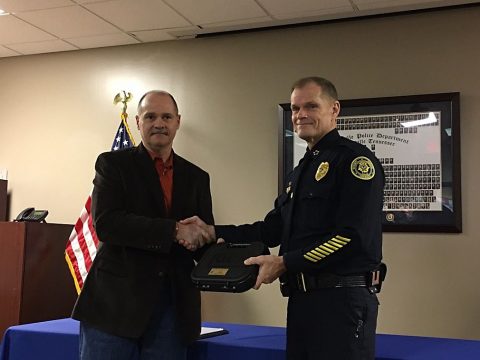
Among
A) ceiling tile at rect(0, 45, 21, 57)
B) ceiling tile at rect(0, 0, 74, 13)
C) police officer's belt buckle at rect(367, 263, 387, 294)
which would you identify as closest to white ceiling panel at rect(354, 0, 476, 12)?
ceiling tile at rect(0, 0, 74, 13)

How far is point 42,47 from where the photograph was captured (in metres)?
4.40

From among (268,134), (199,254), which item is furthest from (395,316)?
(199,254)

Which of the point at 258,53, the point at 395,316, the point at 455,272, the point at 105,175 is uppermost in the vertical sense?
the point at 258,53

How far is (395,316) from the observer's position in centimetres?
351

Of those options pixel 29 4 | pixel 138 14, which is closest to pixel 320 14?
pixel 138 14

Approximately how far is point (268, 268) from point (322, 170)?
367 millimetres

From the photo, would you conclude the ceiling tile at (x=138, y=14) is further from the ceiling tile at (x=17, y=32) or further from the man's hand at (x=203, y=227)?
the man's hand at (x=203, y=227)

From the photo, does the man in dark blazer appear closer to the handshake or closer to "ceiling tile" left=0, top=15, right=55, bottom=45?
the handshake

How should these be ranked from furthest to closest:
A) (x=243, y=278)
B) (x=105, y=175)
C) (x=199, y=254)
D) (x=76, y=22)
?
(x=76, y=22) → (x=199, y=254) → (x=105, y=175) → (x=243, y=278)

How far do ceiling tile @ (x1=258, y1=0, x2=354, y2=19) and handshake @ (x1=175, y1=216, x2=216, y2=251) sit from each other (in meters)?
1.85

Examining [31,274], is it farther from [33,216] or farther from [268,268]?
[268,268]

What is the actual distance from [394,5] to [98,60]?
2.29 m

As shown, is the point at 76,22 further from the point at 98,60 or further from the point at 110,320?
the point at 110,320

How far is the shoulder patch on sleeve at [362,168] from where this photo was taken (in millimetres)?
1756
